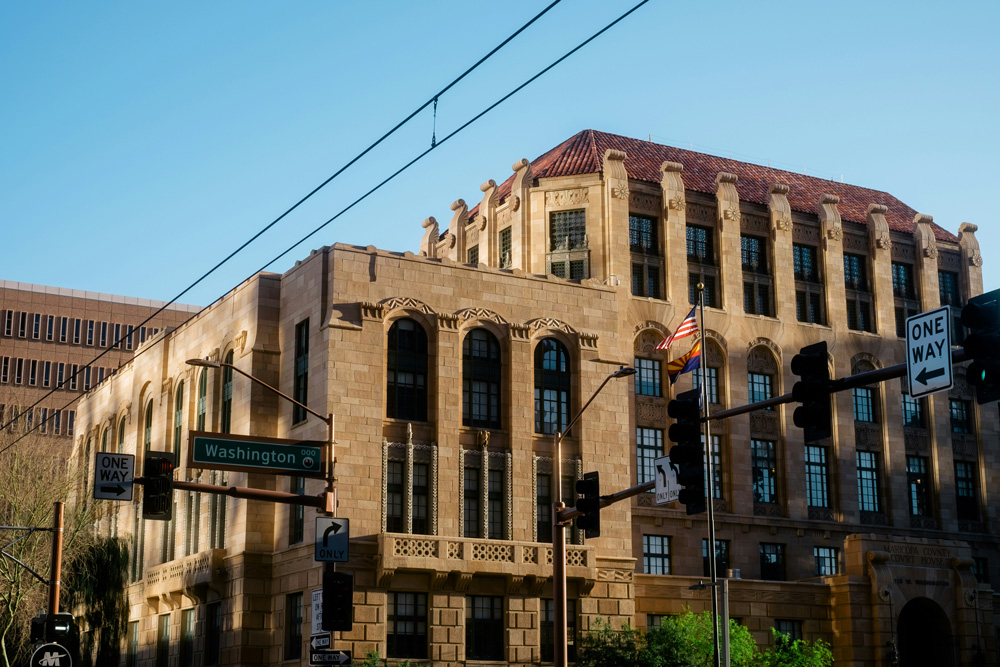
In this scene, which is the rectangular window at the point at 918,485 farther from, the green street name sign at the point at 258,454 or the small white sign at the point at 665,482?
the green street name sign at the point at 258,454

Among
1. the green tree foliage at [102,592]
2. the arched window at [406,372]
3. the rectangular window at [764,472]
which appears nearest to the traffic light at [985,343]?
the arched window at [406,372]

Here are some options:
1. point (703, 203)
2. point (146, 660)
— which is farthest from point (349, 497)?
point (703, 203)

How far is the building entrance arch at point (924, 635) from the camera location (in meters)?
56.5

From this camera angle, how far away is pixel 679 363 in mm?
47438

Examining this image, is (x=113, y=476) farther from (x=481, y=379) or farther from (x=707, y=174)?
(x=707, y=174)

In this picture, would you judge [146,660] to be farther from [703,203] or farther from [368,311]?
[703,203]

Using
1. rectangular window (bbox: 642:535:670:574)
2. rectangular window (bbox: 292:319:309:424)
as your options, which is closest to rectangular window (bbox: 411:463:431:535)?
rectangular window (bbox: 292:319:309:424)

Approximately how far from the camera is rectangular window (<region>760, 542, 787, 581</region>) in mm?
59250

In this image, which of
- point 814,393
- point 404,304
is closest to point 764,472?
point 404,304

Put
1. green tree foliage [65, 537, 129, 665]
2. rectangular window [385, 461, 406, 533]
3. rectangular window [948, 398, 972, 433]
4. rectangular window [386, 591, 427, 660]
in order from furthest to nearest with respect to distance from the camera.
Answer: rectangular window [948, 398, 972, 433] < green tree foliage [65, 537, 129, 665] < rectangular window [385, 461, 406, 533] < rectangular window [386, 591, 427, 660]

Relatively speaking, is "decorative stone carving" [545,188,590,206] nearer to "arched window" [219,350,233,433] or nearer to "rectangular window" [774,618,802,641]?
"arched window" [219,350,233,433]

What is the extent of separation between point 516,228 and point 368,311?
14426 millimetres

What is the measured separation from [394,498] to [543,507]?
6162mm

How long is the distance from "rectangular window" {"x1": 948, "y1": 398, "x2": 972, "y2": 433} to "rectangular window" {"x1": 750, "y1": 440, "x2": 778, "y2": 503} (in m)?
12.0
